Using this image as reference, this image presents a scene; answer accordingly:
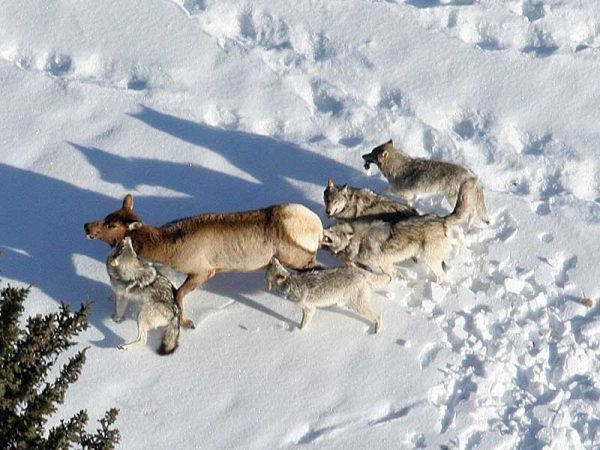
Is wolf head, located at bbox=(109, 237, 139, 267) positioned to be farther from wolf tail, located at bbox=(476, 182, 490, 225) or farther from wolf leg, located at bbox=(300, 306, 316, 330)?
wolf tail, located at bbox=(476, 182, 490, 225)

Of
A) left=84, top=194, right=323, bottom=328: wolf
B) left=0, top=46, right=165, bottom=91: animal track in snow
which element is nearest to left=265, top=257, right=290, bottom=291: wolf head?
left=84, top=194, right=323, bottom=328: wolf

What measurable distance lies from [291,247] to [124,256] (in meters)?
1.78

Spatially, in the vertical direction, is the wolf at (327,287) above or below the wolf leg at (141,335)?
above

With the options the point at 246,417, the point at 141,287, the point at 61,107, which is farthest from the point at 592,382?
the point at 61,107

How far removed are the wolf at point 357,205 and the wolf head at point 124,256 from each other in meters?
2.25

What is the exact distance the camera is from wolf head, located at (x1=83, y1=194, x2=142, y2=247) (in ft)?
38.2

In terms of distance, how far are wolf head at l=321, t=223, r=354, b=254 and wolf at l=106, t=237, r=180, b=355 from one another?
1.76 metres

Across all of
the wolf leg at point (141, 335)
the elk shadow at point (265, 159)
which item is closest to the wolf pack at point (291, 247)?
the wolf leg at point (141, 335)

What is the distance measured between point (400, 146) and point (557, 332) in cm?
304

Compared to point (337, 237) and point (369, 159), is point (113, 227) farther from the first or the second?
point (369, 159)

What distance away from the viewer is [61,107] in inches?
524

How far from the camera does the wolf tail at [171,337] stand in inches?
439

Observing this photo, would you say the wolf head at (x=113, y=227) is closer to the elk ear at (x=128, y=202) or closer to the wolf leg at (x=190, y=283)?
the elk ear at (x=128, y=202)

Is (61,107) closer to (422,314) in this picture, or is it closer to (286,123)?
(286,123)
